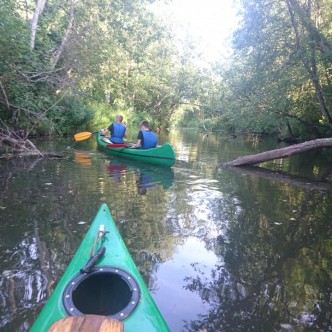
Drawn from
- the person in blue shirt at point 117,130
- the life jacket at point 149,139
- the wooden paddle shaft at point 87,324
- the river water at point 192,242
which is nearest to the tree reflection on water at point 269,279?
the river water at point 192,242

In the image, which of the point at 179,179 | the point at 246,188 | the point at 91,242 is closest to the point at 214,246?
the point at 91,242

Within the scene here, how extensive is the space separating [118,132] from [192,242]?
779 centimetres

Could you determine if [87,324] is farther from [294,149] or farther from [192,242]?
[294,149]

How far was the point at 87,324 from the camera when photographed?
5.75ft

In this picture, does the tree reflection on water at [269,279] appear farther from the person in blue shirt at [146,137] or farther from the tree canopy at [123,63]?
the tree canopy at [123,63]

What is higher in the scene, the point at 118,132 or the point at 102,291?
the point at 118,132

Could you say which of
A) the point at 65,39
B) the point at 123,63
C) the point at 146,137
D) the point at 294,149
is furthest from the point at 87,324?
the point at 123,63

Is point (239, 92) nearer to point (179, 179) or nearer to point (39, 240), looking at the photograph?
point (179, 179)

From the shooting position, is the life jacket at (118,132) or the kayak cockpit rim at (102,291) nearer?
the kayak cockpit rim at (102,291)

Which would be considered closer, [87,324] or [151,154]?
[87,324]

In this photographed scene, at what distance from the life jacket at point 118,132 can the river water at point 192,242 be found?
3.39 metres

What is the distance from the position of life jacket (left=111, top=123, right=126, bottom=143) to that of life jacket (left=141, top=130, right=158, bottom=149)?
1.73 meters

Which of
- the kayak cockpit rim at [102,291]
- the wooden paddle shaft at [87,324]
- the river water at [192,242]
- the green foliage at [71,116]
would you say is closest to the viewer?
the wooden paddle shaft at [87,324]

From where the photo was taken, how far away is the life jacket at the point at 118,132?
38.0 ft
